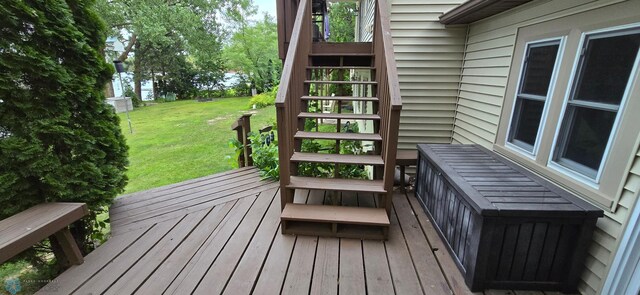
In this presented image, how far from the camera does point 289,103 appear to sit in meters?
2.60

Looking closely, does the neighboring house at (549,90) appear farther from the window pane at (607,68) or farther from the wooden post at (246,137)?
the wooden post at (246,137)

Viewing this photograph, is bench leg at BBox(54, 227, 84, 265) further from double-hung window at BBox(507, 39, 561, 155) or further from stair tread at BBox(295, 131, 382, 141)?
double-hung window at BBox(507, 39, 561, 155)

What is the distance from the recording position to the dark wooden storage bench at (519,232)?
165cm

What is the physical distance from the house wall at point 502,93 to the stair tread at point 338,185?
1.37 metres

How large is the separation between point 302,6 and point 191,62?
62.1ft

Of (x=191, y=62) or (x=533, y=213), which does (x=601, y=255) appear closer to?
(x=533, y=213)

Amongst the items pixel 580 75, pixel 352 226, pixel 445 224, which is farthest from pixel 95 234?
pixel 580 75

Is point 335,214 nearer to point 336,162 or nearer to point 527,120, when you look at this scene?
point 336,162

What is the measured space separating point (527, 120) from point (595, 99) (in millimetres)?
679

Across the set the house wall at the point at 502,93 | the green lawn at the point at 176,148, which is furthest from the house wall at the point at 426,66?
the green lawn at the point at 176,148

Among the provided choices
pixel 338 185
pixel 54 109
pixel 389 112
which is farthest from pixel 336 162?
pixel 54 109

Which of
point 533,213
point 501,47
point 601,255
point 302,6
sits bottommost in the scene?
point 601,255

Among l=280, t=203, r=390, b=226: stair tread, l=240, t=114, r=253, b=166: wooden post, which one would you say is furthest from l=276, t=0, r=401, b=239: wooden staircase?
l=240, t=114, r=253, b=166: wooden post

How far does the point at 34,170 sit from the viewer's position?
212 centimetres
